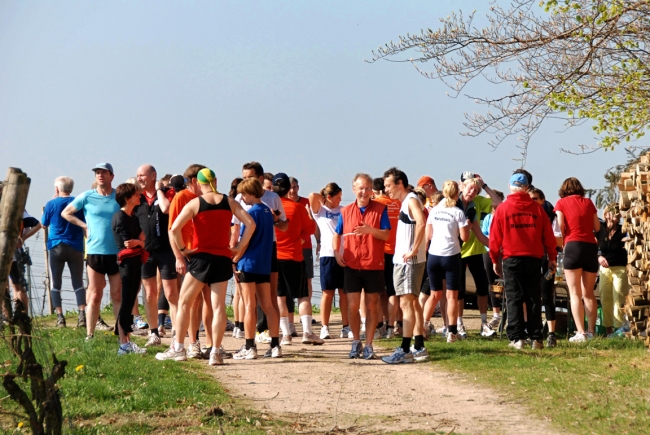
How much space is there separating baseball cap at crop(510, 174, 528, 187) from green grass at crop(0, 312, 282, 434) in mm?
4276

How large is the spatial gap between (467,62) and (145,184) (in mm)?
4513

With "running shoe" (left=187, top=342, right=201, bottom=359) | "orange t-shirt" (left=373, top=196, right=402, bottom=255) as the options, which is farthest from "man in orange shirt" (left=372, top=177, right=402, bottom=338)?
"running shoe" (left=187, top=342, right=201, bottom=359)

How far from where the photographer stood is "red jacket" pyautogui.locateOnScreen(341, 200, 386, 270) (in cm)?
1053

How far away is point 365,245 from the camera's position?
34.6 feet

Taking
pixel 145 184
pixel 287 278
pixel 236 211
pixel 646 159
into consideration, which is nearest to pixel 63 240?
pixel 145 184

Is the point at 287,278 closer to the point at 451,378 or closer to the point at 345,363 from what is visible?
the point at 345,363

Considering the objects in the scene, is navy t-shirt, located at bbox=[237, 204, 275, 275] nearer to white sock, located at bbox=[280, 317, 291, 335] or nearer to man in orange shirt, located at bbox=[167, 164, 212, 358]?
man in orange shirt, located at bbox=[167, 164, 212, 358]

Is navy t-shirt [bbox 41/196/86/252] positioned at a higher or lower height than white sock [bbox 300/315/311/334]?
higher

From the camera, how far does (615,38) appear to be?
1233cm

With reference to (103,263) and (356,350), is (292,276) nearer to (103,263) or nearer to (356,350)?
(356,350)

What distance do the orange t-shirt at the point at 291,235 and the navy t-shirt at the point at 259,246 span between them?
1250 millimetres

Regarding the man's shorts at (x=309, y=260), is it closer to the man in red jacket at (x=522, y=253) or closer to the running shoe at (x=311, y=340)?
the running shoe at (x=311, y=340)

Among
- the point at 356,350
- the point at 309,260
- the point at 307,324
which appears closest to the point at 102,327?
the point at 309,260

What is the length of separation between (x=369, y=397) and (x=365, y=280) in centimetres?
246
